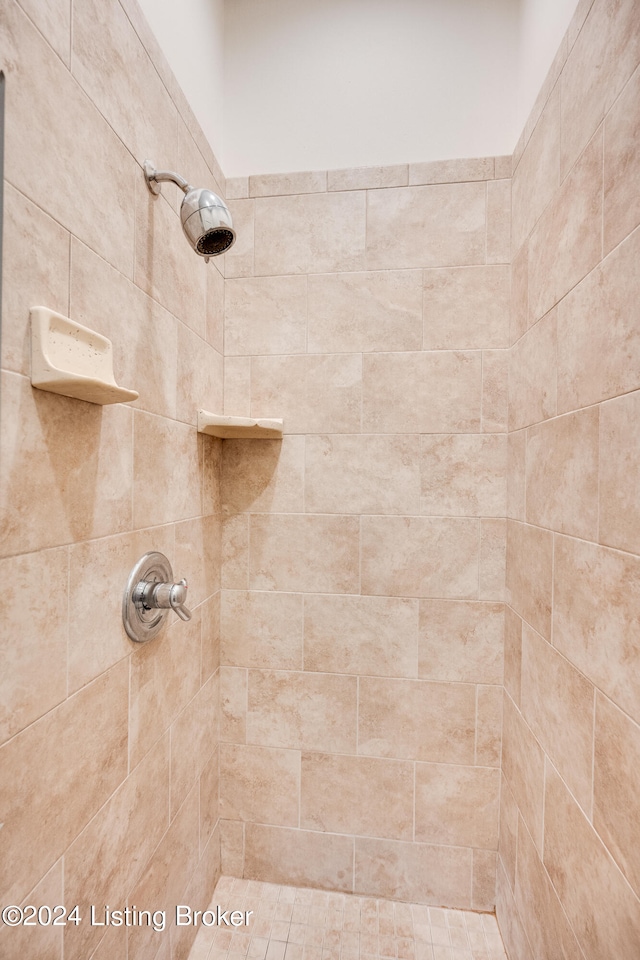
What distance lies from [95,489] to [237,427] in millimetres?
532

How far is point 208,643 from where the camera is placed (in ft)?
4.81

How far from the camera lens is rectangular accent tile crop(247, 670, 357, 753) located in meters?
1.51

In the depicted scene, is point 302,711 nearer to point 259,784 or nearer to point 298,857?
point 259,784

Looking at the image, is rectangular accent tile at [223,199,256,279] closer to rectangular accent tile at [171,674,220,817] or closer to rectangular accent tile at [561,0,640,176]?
rectangular accent tile at [561,0,640,176]

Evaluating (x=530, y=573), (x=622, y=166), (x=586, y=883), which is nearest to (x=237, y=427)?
(x=530, y=573)

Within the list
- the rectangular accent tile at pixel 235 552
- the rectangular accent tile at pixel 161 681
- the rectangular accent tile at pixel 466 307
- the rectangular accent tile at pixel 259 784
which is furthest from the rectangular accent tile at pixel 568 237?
the rectangular accent tile at pixel 259 784

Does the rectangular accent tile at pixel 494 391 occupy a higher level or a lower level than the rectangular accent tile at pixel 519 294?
lower

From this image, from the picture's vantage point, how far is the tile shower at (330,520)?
0.76 metres

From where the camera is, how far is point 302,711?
1.53 m

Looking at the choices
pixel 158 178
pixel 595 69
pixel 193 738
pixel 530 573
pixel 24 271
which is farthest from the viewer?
pixel 193 738

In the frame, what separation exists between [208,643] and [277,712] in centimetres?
33

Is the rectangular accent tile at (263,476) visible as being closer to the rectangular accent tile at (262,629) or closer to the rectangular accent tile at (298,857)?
the rectangular accent tile at (262,629)

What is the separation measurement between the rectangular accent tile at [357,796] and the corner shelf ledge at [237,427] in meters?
1.03

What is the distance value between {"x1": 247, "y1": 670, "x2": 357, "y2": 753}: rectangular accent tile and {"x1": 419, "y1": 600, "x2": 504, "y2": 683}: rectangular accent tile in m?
0.26
